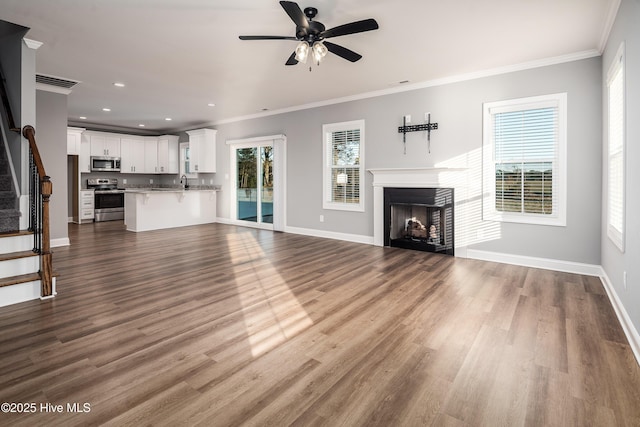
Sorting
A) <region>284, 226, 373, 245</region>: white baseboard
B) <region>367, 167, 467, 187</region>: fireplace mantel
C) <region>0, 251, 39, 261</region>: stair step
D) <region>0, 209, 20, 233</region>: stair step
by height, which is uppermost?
<region>367, 167, 467, 187</region>: fireplace mantel

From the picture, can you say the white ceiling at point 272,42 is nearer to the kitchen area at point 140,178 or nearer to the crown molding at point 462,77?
the crown molding at point 462,77

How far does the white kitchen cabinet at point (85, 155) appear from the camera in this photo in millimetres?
8820

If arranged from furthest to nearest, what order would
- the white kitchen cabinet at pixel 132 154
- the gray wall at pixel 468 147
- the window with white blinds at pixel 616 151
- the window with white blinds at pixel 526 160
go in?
the white kitchen cabinet at pixel 132 154 < the window with white blinds at pixel 526 160 < the gray wall at pixel 468 147 < the window with white blinds at pixel 616 151

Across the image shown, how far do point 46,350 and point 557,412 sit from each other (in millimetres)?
3044

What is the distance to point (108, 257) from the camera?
4945mm

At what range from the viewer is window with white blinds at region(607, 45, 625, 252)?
2889 mm

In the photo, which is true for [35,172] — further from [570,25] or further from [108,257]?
[570,25]

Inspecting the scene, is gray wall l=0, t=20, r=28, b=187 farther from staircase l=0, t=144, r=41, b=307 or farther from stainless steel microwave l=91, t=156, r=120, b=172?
stainless steel microwave l=91, t=156, r=120, b=172

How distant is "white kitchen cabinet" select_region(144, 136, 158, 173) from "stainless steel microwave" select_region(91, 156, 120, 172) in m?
0.77

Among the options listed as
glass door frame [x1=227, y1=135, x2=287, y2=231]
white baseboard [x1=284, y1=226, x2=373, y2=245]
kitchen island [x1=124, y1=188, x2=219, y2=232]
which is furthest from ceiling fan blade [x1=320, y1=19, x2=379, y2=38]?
kitchen island [x1=124, y1=188, x2=219, y2=232]

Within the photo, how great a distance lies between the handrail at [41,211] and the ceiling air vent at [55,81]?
2142 mm

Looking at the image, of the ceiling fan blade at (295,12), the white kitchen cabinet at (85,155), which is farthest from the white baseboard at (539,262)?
the white kitchen cabinet at (85,155)

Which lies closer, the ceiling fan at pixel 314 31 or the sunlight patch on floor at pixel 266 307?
the sunlight patch on floor at pixel 266 307

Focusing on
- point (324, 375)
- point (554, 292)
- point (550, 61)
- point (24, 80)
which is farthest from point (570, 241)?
point (24, 80)
